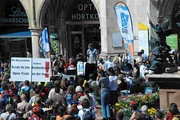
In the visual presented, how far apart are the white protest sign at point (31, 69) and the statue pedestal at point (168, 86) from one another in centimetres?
538

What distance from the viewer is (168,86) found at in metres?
16.1

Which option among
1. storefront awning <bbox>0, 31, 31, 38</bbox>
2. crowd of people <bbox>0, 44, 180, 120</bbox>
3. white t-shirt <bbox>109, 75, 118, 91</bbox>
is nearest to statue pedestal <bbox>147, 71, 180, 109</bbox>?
crowd of people <bbox>0, 44, 180, 120</bbox>

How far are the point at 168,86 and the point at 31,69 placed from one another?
600 centimetres

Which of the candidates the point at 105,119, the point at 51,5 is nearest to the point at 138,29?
the point at 51,5

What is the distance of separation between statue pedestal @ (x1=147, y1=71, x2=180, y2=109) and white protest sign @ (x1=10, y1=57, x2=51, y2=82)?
5381 mm

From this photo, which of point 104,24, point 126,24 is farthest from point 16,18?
point 126,24

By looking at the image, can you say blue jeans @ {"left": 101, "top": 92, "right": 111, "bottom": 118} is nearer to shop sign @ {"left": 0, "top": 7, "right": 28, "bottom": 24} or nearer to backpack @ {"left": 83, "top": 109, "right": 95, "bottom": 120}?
backpack @ {"left": 83, "top": 109, "right": 95, "bottom": 120}

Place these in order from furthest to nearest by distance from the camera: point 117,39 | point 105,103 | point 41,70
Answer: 1. point 117,39
2. point 41,70
3. point 105,103

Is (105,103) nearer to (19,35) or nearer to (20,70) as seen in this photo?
(20,70)

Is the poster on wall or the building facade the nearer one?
the poster on wall

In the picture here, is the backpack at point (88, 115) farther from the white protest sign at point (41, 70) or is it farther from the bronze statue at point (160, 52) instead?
the white protest sign at point (41, 70)

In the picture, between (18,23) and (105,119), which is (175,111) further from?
(18,23)

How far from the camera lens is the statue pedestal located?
15820 millimetres

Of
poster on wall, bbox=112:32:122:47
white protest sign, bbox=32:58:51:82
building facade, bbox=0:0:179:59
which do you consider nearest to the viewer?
white protest sign, bbox=32:58:51:82
